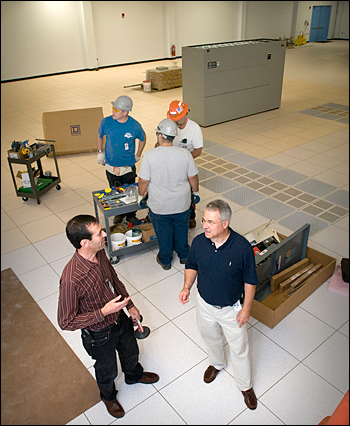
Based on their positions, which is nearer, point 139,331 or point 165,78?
point 139,331

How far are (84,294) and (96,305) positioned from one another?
14 cm

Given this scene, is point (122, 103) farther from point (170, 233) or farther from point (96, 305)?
point (96, 305)

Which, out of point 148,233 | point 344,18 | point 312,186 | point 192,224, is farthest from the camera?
point 312,186

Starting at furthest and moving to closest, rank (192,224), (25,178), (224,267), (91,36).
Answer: (91,36) < (25,178) < (192,224) < (224,267)

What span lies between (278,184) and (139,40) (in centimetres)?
1252

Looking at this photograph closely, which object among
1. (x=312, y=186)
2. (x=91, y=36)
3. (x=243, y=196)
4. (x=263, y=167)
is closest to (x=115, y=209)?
(x=243, y=196)

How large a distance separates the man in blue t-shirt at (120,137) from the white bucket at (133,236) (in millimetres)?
723

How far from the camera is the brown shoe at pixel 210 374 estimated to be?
2.86m

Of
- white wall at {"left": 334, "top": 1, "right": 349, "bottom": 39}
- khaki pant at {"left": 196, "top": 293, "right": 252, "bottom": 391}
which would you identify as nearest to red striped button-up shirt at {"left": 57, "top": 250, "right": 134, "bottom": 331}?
khaki pant at {"left": 196, "top": 293, "right": 252, "bottom": 391}

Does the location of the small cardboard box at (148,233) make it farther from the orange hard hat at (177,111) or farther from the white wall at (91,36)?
the white wall at (91,36)

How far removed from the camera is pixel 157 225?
3.92 meters

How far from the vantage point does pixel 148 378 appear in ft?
9.39

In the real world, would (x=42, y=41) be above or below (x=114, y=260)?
above

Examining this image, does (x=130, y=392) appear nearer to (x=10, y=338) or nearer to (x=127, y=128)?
(x=10, y=338)
